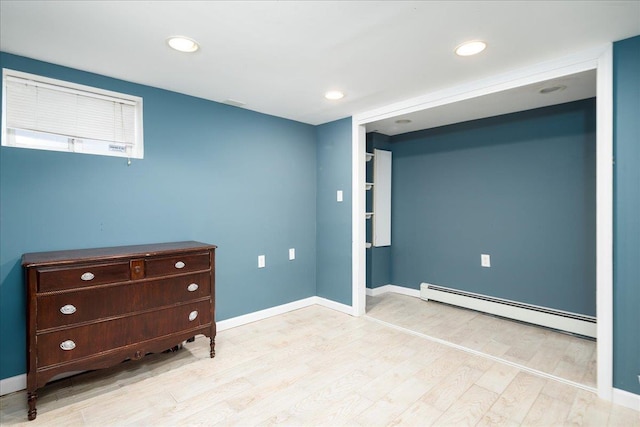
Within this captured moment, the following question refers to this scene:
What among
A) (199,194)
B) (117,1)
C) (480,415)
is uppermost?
(117,1)

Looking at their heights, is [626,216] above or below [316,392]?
above

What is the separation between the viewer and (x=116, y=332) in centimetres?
209

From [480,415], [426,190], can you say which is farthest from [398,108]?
[480,415]

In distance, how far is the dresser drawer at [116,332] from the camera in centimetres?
188

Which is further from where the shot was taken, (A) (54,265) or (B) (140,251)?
(B) (140,251)

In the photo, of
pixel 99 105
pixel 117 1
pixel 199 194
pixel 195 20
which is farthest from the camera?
pixel 199 194

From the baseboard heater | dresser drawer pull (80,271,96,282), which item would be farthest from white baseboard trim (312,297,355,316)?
dresser drawer pull (80,271,96,282)

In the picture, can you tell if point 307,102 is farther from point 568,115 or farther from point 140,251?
point 568,115

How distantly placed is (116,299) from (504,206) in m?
3.70

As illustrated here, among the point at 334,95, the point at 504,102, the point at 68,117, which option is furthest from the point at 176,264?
the point at 504,102

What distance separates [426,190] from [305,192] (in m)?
1.61

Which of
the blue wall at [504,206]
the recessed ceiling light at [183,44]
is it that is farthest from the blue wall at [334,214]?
the recessed ceiling light at [183,44]

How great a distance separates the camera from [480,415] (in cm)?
183

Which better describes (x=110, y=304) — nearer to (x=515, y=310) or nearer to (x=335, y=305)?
(x=335, y=305)
